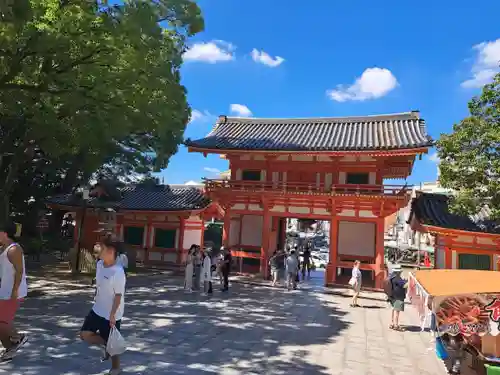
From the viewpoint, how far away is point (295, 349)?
7617 millimetres

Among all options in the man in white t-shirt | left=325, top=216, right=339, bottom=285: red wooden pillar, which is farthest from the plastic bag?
left=325, top=216, right=339, bottom=285: red wooden pillar

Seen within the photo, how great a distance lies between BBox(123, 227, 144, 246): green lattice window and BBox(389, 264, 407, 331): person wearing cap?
1536 cm

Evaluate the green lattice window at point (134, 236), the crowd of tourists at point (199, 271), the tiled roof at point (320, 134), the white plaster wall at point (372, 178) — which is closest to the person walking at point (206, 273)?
the crowd of tourists at point (199, 271)

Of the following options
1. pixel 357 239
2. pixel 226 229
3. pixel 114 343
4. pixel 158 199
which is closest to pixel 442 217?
pixel 357 239

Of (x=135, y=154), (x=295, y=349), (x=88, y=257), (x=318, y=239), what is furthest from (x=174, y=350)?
(x=318, y=239)

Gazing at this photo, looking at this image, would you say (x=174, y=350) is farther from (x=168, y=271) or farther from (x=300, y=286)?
(x=168, y=271)

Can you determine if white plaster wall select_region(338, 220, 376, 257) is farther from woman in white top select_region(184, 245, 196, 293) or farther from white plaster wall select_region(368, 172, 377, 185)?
woman in white top select_region(184, 245, 196, 293)

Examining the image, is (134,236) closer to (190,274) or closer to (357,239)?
(190,274)

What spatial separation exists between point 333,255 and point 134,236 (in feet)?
38.3

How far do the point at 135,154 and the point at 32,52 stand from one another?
17.0 m

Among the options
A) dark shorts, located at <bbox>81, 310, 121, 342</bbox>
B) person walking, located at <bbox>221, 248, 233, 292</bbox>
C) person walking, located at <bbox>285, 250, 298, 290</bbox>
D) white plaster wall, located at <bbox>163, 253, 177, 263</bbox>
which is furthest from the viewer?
A: white plaster wall, located at <bbox>163, 253, 177, 263</bbox>

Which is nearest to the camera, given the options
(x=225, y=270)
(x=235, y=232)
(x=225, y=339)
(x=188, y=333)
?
(x=225, y=339)

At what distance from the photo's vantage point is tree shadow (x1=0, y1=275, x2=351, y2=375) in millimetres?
6195

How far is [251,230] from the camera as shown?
1984 cm
